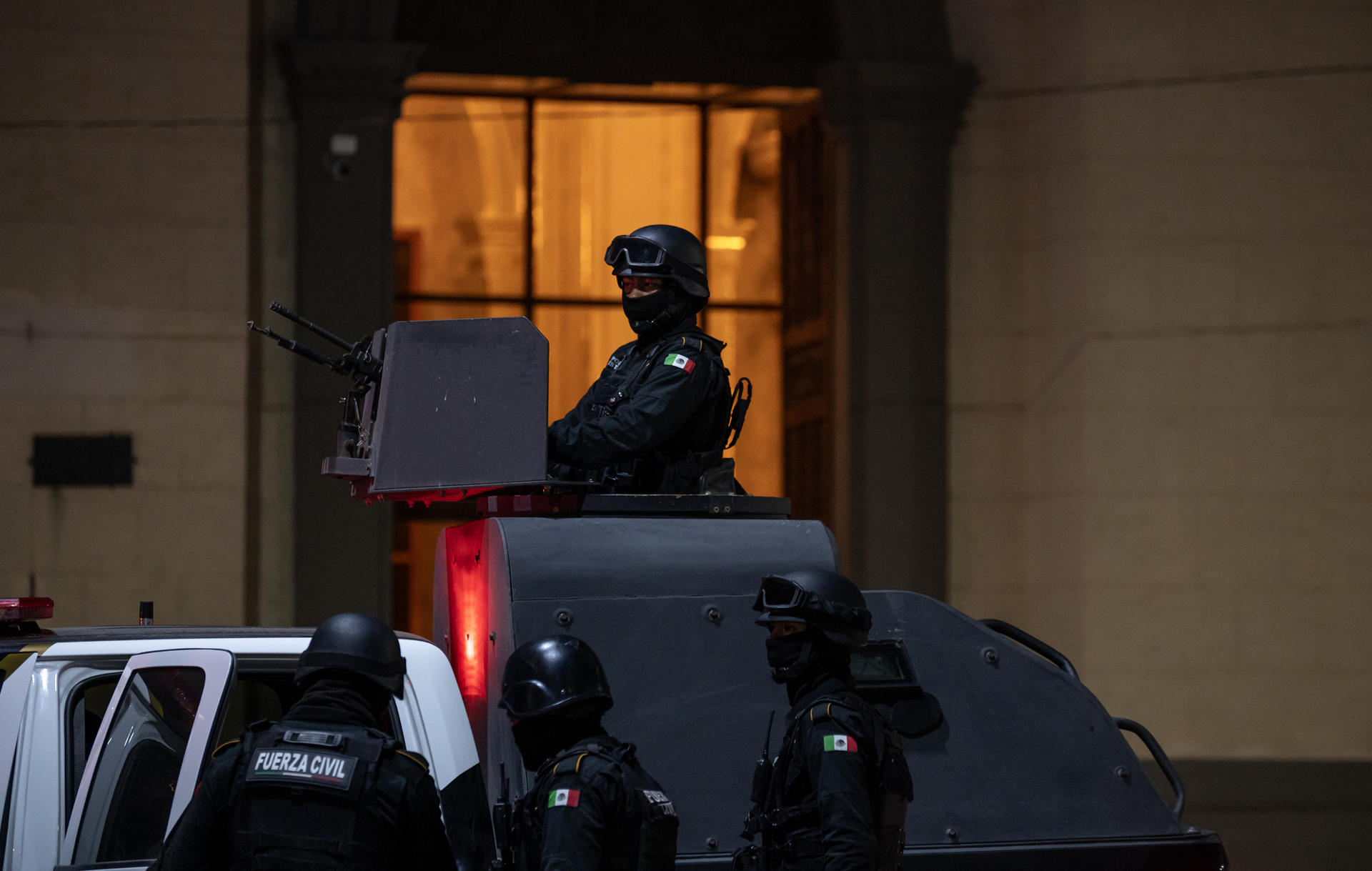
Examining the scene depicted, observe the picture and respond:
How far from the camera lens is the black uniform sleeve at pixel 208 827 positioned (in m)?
3.23

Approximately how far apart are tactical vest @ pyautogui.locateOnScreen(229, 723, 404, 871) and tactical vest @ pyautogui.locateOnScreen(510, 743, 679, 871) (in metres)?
0.32

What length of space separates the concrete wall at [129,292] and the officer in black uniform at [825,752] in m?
7.11

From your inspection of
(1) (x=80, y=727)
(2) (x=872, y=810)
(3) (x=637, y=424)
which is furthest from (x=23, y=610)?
(2) (x=872, y=810)

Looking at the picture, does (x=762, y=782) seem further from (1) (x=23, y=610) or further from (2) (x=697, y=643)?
(1) (x=23, y=610)

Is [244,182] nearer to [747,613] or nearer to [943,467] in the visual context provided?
[943,467]

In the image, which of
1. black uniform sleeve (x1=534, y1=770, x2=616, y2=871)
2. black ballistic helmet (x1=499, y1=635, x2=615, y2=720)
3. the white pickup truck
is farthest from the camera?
the white pickup truck

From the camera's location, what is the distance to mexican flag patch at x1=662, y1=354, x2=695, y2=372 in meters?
4.62

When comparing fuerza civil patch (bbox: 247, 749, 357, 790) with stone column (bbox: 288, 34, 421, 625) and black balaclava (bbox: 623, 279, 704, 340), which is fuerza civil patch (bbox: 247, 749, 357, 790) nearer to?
black balaclava (bbox: 623, 279, 704, 340)

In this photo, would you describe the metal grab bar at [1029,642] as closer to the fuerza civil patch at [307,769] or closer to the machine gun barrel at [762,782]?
the machine gun barrel at [762,782]

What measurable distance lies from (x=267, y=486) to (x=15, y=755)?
735 cm

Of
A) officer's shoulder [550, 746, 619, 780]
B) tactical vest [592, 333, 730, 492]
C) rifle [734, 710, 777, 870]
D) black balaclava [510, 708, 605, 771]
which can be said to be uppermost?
tactical vest [592, 333, 730, 492]

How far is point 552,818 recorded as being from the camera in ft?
10.8

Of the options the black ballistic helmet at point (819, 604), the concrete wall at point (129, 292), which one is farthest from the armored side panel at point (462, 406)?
the concrete wall at point (129, 292)

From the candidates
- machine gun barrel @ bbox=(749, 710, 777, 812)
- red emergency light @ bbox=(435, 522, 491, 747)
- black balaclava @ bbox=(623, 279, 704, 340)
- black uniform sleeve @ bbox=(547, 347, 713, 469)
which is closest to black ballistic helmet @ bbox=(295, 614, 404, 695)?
red emergency light @ bbox=(435, 522, 491, 747)
